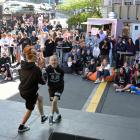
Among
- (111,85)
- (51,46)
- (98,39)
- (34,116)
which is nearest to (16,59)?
(51,46)

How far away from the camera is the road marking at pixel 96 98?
9640mm

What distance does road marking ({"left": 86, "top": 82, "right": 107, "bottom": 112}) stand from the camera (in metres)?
9.64

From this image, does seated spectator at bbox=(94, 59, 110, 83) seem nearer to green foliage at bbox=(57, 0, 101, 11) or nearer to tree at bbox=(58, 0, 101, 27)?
tree at bbox=(58, 0, 101, 27)

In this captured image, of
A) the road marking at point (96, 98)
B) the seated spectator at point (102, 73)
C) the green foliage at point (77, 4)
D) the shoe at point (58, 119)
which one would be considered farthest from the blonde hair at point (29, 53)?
the green foliage at point (77, 4)

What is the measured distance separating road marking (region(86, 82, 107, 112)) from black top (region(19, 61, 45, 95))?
2.78 metres

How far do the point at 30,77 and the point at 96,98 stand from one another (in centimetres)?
427

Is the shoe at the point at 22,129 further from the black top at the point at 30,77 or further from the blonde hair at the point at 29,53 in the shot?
the blonde hair at the point at 29,53

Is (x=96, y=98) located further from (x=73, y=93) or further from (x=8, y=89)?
(x=8, y=89)

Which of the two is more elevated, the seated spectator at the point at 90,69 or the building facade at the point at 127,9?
the building facade at the point at 127,9

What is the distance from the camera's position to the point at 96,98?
10891mm

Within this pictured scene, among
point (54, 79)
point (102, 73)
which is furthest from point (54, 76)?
point (102, 73)

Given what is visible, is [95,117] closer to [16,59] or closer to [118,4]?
[16,59]

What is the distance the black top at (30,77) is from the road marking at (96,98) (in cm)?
278

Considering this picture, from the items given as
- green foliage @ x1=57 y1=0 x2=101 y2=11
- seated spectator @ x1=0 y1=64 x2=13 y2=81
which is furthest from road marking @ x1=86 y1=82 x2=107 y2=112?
green foliage @ x1=57 y1=0 x2=101 y2=11
